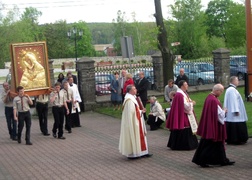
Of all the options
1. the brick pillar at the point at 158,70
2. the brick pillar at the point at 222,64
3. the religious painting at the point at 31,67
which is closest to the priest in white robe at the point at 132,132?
the religious painting at the point at 31,67

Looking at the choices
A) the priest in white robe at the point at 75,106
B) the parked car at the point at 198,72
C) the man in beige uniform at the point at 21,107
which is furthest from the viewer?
the parked car at the point at 198,72

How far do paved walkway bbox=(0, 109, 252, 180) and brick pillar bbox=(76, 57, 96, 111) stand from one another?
5890 mm

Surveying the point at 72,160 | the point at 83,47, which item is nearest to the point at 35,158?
the point at 72,160

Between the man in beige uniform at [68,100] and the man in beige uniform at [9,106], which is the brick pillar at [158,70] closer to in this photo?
the man in beige uniform at [68,100]

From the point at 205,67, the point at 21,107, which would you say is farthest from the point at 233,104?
the point at 205,67

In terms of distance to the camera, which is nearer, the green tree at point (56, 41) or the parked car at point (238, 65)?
the parked car at point (238, 65)

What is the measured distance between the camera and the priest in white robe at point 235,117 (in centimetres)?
1266

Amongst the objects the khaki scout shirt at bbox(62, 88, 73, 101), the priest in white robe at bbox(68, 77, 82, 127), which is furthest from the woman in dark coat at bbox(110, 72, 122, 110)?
the khaki scout shirt at bbox(62, 88, 73, 101)

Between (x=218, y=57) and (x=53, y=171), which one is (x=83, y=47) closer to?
(x=218, y=57)

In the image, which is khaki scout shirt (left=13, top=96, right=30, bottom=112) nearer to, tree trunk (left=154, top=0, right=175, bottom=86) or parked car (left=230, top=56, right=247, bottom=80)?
tree trunk (left=154, top=0, right=175, bottom=86)

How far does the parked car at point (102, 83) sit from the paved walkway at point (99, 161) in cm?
Answer: 766

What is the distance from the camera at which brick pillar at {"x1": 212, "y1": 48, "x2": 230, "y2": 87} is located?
2581cm

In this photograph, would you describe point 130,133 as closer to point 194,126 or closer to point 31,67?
point 194,126

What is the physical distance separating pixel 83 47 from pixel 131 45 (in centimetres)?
8751
